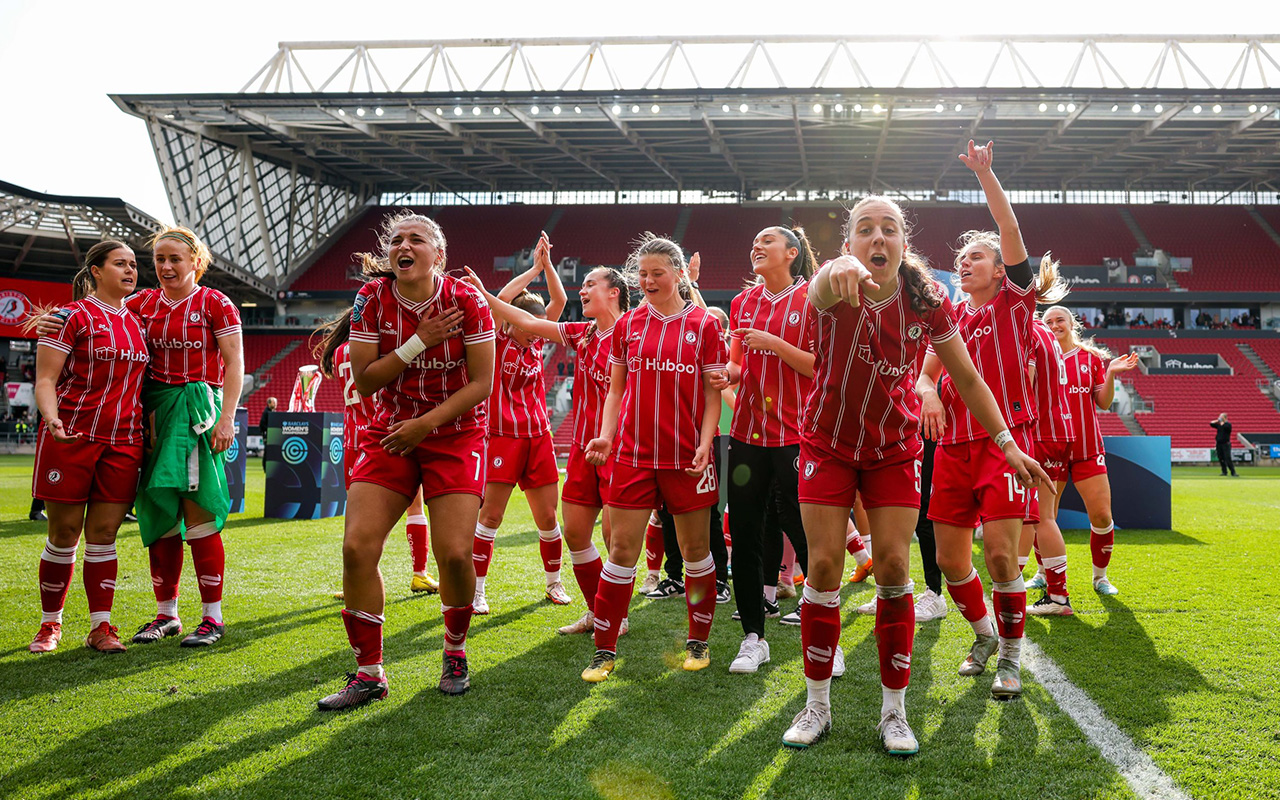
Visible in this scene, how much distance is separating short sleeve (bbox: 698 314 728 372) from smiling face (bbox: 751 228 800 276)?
40 centimetres

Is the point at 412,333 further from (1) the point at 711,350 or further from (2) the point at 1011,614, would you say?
(2) the point at 1011,614

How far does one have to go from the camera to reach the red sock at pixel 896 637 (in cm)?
303

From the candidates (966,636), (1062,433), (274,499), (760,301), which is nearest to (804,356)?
(760,301)

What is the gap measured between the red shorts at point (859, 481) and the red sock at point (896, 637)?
373 millimetres

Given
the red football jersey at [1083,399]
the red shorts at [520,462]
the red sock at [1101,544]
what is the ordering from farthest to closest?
the red sock at [1101,544] → the red football jersey at [1083,399] → the red shorts at [520,462]

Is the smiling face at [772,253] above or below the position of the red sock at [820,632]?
above

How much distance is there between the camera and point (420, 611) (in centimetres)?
523

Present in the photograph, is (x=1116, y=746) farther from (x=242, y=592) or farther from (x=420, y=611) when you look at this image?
(x=242, y=592)

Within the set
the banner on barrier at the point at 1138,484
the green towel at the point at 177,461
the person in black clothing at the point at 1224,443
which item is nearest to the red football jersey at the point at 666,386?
the green towel at the point at 177,461

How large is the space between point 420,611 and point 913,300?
12.2 feet

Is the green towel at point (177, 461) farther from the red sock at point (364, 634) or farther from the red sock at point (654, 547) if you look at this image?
the red sock at point (654, 547)

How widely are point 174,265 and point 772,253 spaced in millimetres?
3270

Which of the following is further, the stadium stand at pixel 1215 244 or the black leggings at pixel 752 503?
the stadium stand at pixel 1215 244

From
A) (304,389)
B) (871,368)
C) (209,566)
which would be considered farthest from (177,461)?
(304,389)
